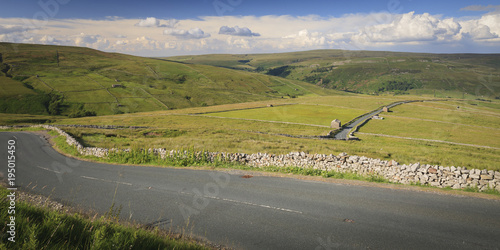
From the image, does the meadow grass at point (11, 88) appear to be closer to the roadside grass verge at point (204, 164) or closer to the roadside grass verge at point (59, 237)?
the roadside grass verge at point (204, 164)

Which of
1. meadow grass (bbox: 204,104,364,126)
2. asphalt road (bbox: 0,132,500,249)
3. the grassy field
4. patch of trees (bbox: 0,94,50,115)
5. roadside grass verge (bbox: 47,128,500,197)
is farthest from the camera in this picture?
patch of trees (bbox: 0,94,50,115)

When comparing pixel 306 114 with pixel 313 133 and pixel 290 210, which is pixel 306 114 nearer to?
pixel 313 133

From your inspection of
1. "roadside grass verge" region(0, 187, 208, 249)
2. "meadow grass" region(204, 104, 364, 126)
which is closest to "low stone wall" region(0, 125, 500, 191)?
"roadside grass verge" region(0, 187, 208, 249)

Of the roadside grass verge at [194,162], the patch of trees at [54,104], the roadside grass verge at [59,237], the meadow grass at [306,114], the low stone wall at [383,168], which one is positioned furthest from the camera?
the patch of trees at [54,104]

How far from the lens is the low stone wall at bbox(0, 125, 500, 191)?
12.7 meters

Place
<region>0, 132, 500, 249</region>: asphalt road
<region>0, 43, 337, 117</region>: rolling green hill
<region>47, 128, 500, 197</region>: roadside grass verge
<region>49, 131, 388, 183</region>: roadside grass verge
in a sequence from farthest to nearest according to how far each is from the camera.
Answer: <region>0, 43, 337, 117</region>: rolling green hill < <region>49, 131, 388, 183</region>: roadside grass verge < <region>47, 128, 500, 197</region>: roadside grass verge < <region>0, 132, 500, 249</region>: asphalt road

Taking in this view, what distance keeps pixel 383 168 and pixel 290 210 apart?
28.5 ft

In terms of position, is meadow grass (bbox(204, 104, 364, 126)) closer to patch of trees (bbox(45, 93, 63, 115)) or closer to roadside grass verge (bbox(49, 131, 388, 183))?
roadside grass verge (bbox(49, 131, 388, 183))

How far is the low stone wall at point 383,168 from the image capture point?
12.7 m

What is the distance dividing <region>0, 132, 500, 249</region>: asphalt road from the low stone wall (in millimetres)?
2333

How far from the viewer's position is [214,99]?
167875 millimetres

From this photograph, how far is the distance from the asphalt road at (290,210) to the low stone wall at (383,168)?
233 centimetres

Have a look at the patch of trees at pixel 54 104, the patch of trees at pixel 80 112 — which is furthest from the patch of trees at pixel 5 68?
the patch of trees at pixel 80 112

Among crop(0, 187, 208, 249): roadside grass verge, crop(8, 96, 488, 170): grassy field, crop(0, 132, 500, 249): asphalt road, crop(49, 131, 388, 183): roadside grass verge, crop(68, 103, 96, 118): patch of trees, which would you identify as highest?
crop(0, 187, 208, 249): roadside grass verge
